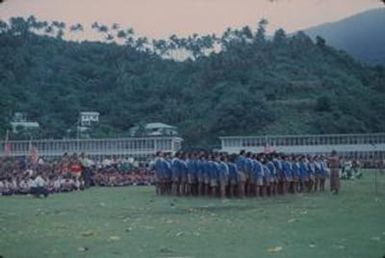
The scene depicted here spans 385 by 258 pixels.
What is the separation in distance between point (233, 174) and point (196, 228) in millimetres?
5665

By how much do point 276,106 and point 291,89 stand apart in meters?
3.09

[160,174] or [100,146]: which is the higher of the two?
[100,146]

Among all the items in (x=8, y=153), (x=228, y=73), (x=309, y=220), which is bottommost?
(x=309, y=220)

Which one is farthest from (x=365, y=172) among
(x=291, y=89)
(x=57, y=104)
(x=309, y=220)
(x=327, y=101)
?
(x=309, y=220)

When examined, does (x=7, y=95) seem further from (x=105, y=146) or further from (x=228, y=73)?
(x=228, y=73)

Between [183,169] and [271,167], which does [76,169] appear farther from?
[271,167]

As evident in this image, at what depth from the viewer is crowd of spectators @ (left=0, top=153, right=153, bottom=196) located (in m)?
17.3

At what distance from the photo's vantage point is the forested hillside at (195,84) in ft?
105

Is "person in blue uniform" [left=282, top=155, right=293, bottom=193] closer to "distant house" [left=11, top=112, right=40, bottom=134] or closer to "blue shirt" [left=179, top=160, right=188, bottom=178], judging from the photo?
"blue shirt" [left=179, top=160, right=188, bottom=178]

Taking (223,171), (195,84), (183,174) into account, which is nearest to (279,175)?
(223,171)

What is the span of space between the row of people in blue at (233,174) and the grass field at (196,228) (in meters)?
0.64

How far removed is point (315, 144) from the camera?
28359mm

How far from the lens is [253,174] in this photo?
14.8 metres

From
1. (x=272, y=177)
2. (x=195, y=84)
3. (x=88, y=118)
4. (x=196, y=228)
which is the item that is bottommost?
(x=196, y=228)
